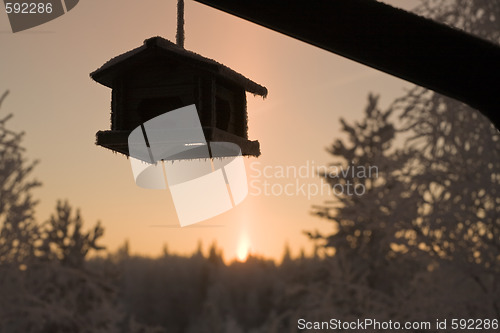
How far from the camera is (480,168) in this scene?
879cm

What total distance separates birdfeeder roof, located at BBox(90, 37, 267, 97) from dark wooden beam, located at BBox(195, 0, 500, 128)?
60.5 inches

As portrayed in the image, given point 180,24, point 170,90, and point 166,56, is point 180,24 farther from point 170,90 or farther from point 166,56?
point 170,90

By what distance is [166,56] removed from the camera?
3.18 m

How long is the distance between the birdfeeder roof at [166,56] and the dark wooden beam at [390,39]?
154 cm

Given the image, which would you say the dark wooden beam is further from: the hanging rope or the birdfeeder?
the birdfeeder

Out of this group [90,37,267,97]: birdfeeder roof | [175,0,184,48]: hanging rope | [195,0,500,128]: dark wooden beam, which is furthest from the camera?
[90,37,267,97]: birdfeeder roof

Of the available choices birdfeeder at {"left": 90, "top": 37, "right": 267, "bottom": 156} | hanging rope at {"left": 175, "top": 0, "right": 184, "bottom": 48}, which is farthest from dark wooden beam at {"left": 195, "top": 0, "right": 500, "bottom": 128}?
birdfeeder at {"left": 90, "top": 37, "right": 267, "bottom": 156}

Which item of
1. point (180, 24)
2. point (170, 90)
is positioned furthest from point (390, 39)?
point (170, 90)

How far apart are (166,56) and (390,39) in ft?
6.15

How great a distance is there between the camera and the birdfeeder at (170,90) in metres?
3.13

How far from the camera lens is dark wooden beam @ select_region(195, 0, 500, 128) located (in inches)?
58.7

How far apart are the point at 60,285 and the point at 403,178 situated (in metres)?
11.4

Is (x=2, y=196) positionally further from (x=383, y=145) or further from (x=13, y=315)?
(x=383, y=145)

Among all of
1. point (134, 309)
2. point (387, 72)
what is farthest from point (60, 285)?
point (134, 309)
